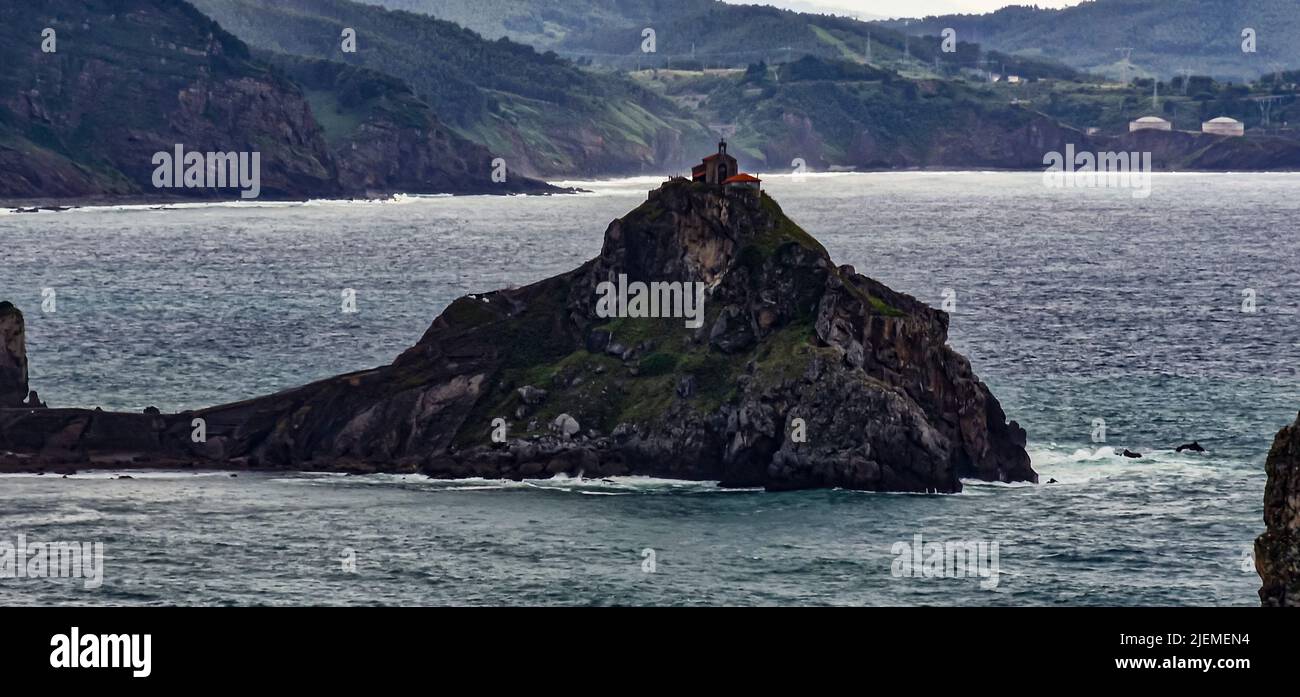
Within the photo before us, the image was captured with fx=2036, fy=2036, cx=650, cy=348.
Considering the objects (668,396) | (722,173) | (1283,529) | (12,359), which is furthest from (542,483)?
(1283,529)

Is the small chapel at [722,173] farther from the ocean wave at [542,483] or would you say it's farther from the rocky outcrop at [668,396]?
the ocean wave at [542,483]

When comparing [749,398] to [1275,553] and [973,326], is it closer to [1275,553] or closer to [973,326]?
[1275,553]

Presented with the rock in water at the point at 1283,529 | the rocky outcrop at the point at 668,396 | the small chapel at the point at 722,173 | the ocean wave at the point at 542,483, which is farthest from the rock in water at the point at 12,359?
the rock in water at the point at 1283,529

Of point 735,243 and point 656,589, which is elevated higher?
point 735,243

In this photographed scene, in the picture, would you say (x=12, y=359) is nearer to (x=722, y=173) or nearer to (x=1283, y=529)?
(x=722, y=173)

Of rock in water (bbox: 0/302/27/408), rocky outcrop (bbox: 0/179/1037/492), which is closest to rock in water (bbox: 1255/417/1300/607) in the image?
rocky outcrop (bbox: 0/179/1037/492)

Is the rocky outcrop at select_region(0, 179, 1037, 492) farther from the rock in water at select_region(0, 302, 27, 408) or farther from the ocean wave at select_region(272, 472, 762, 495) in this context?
the rock in water at select_region(0, 302, 27, 408)
